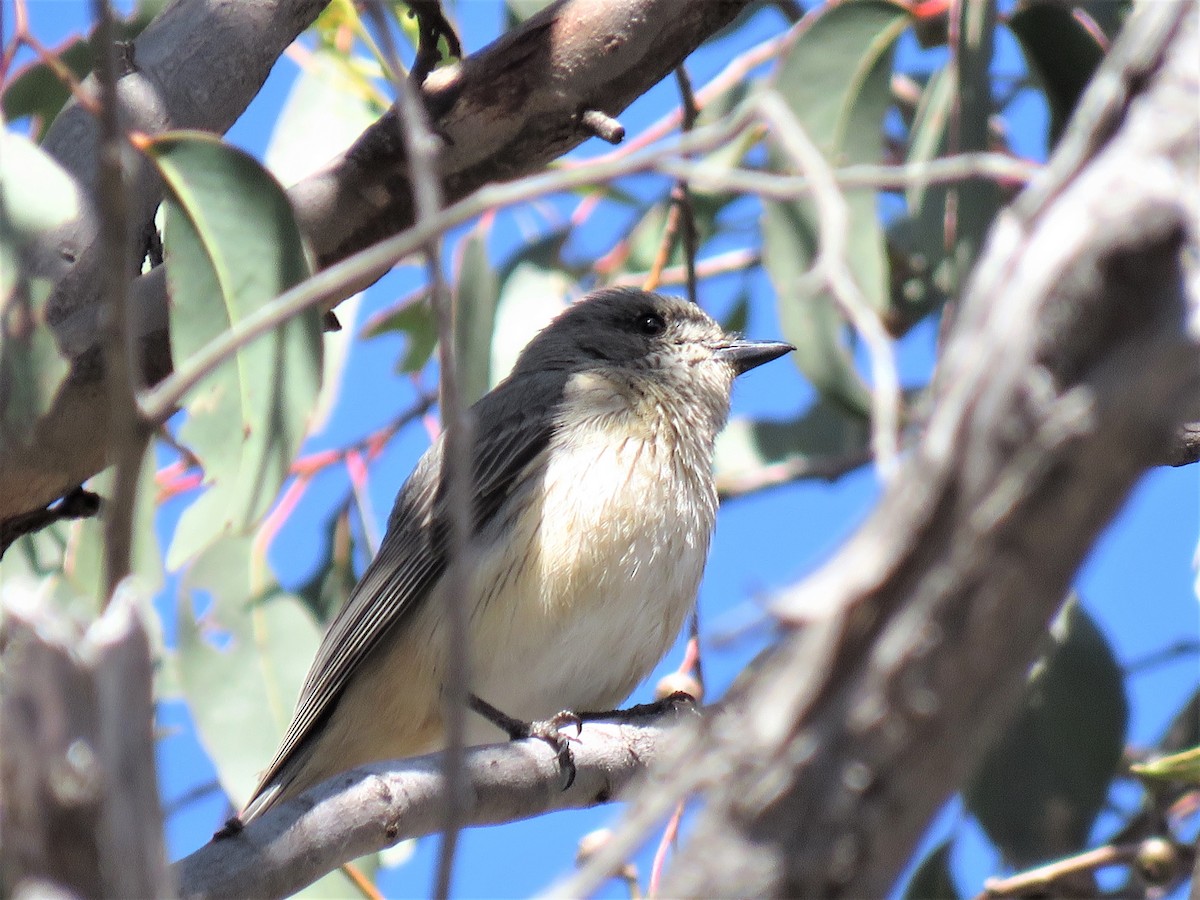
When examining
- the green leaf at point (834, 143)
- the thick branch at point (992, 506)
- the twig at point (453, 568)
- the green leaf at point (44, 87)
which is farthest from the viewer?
the green leaf at point (44, 87)

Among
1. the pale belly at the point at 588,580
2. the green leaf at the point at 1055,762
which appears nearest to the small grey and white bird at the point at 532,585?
the pale belly at the point at 588,580

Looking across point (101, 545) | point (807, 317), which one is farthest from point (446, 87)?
point (101, 545)

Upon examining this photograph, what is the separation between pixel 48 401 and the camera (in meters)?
2.02

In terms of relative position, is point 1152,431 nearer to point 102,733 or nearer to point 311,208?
point 102,733

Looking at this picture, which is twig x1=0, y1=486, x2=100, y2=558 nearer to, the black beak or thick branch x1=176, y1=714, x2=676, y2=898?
thick branch x1=176, y1=714, x2=676, y2=898

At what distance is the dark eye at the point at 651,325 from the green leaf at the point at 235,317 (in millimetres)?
1743

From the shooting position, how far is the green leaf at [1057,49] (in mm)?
3240

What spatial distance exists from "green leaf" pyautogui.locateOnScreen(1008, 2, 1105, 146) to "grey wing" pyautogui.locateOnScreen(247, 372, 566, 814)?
1302 mm

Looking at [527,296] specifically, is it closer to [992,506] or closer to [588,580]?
[588,580]

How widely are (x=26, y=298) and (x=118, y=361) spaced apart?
969 mm

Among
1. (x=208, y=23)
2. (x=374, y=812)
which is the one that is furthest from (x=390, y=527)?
(x=374, y=812)

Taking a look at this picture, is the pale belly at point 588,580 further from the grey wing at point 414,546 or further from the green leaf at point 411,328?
the green leaf at point 411,328

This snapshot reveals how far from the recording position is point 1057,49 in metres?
3.28

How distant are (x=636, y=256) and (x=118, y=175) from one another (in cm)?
372
